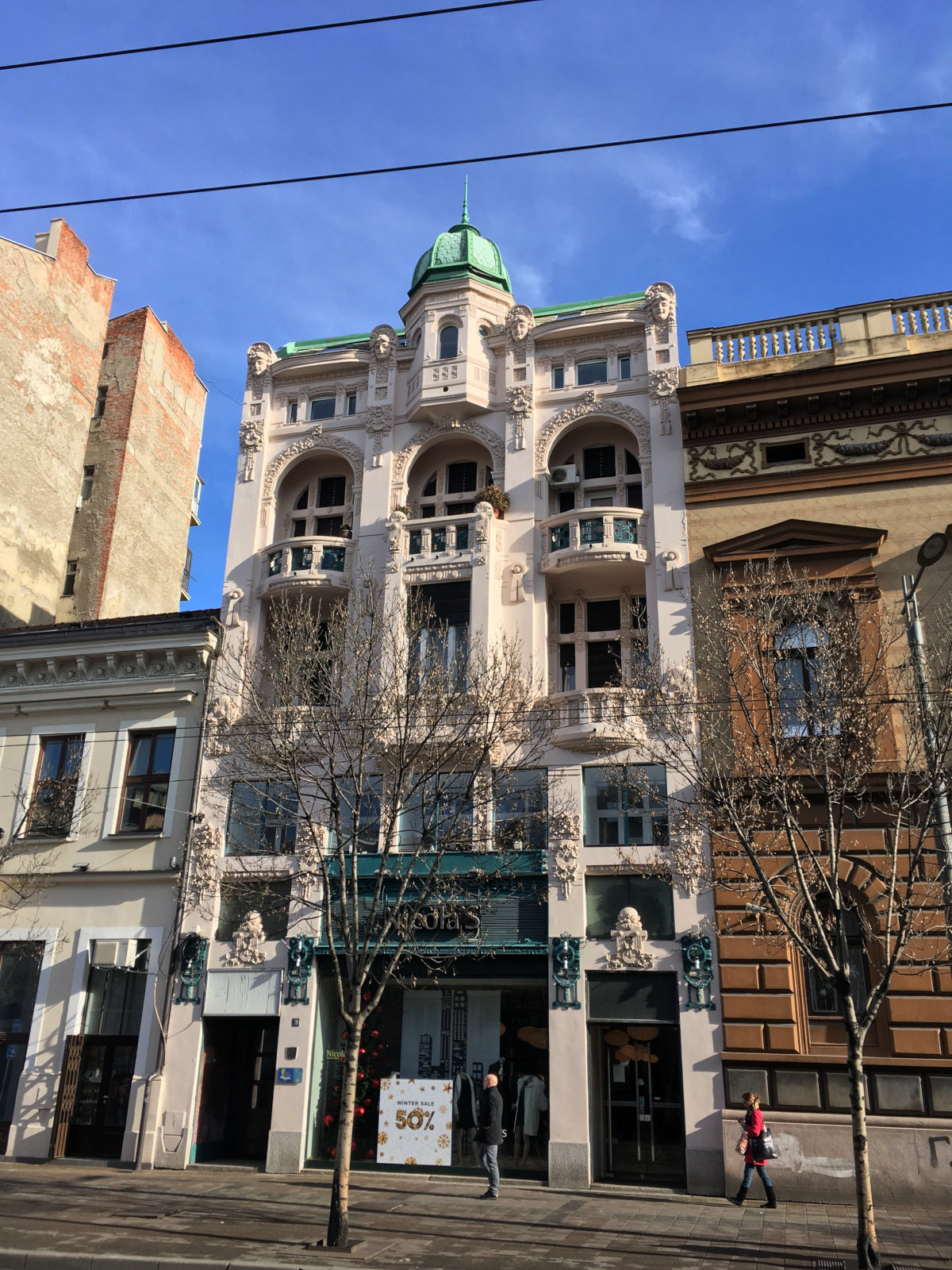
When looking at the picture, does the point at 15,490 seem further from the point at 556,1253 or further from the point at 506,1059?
the point at 556,1253

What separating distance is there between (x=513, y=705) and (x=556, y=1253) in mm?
10070

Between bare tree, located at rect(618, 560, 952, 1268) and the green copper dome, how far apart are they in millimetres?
11068

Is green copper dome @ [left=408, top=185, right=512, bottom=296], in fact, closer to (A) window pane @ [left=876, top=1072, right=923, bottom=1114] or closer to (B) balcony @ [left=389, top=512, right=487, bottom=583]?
(B) balcony @ [left=389, top=512, right=487, bottom=583]

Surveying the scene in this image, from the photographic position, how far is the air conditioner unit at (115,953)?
22375mm

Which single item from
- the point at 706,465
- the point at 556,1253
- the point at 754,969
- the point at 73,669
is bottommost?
the point at 556,1253

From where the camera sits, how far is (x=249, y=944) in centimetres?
2188

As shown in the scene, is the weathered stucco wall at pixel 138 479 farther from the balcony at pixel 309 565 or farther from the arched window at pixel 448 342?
the arched window at pixel 448 342

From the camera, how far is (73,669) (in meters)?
25.1

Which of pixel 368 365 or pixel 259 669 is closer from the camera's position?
pixel 259 669

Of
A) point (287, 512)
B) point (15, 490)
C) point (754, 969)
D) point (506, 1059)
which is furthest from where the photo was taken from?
point (15, 490)

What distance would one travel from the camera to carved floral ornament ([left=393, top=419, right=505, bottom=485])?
2533 cm

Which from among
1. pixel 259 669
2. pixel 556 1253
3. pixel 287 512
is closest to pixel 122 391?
pixel 287 512

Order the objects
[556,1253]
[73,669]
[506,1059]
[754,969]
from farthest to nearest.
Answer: [73,669], [506,1059], [754,969], [556,1253]

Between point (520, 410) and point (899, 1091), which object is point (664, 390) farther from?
point (899, 1091)
